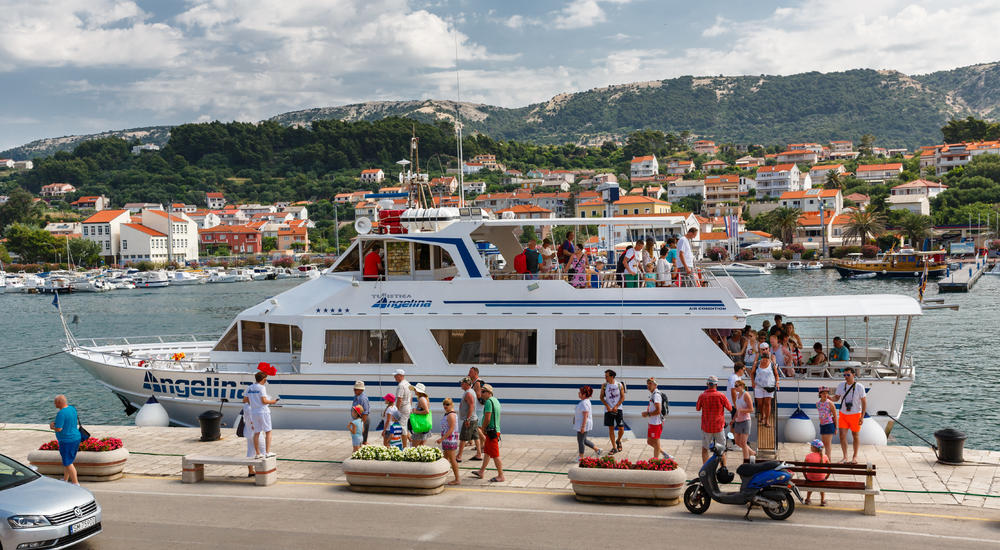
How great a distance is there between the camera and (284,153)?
7854 inches

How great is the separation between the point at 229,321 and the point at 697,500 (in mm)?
46202

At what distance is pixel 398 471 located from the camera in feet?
33.0

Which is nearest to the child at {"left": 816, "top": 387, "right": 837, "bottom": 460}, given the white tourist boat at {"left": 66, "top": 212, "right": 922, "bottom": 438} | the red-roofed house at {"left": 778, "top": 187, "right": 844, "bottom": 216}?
the white tourist boat at {"left": 66, "top": 212, "right": 922, "bottom": 438}

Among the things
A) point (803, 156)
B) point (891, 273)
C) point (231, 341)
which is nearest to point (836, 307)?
point (231, 341)

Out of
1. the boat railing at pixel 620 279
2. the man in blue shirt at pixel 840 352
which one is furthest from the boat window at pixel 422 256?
the man in blue shirt at pixel 840 352

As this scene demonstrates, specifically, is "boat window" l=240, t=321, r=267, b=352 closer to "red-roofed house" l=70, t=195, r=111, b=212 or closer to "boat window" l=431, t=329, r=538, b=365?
"boat window" l=431, t=329, r=538, b=365

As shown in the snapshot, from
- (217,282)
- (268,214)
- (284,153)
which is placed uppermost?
(284,153)

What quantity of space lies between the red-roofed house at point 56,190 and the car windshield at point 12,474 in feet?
689

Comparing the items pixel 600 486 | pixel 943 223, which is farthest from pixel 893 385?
pixel 943 223

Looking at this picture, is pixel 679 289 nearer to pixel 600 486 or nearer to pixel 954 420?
pixel 600 486

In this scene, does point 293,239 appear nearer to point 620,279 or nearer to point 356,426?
point 620,279

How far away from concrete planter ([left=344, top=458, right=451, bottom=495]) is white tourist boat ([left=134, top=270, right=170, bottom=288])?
95433 mm

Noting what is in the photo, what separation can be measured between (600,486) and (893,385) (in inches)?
267

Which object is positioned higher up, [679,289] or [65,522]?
[679,289]
